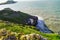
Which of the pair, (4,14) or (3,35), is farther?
(4,14)

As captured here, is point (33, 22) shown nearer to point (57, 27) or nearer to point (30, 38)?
point (57, 27)

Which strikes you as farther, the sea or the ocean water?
the ocean water

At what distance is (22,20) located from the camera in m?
39.5

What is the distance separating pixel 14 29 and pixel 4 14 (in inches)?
569

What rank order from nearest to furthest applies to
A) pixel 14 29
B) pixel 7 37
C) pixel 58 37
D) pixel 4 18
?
pixel 7 37
pixel 58 37
pixel 14 29
pixel 4 18

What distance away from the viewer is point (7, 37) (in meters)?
17.9

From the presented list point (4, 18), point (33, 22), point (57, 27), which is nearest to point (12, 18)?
point (4, 18)

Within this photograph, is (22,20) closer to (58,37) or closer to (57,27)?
(57,27)

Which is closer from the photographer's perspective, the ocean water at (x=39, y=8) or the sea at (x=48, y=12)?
the sea at (x=48, y=12)

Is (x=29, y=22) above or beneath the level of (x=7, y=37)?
beneath

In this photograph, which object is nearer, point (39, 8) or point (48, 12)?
point (48, 12)

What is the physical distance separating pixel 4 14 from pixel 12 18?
3.05m

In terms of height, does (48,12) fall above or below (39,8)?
above

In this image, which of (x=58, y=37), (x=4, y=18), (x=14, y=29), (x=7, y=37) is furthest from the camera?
(x=4, y=18)
